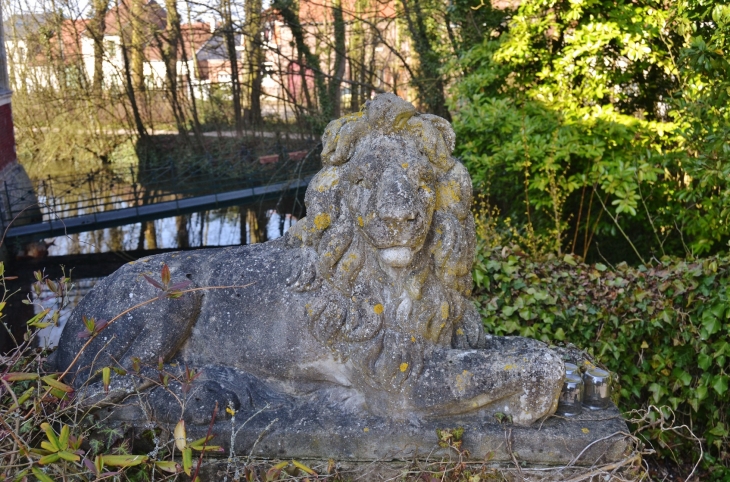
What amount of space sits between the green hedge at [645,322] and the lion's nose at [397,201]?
2009mm

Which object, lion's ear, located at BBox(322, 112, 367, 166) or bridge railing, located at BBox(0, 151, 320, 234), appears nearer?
lion's ear, located at BBox(322, 112, 367, 166)

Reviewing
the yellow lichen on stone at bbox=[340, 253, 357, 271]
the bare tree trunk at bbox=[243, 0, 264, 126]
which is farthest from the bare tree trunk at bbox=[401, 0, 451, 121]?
the yellow lichen on stone at bbox=[340, 253, 357, 271]

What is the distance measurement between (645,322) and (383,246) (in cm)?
238

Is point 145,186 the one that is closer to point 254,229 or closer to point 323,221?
point 254,229

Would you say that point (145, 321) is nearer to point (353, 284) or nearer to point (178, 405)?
point (178, 405)

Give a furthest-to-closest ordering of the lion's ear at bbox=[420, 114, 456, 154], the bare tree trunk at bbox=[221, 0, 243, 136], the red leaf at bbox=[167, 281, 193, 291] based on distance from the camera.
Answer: the bare tree trunk at bbox=[221, 0, 243, 136]
the lion's ear at bbox=[420, 114, 456, 154]
the red leaf at bbox=[167, 281, 193, 291]

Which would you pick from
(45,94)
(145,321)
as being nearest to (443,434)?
(145,321)

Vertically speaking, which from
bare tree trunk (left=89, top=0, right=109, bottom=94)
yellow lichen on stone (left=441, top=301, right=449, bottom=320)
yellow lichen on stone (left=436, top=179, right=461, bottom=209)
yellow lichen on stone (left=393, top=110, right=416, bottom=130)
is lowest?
yellow lichen on stone (left=441, top=301, right=449, bottom=320)

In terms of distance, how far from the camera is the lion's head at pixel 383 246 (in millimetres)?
2541

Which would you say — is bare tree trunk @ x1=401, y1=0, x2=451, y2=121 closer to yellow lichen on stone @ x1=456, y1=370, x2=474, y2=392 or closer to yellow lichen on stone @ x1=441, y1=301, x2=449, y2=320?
yellow lichen on stone @ x1=441, y1=301, x2=449, y2=320

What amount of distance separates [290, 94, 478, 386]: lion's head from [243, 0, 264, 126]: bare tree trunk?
6.60 meters

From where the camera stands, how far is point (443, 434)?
254cm

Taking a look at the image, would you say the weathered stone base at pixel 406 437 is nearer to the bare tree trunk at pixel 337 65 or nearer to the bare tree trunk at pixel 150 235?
the bare tree trunk at pixel 150 235

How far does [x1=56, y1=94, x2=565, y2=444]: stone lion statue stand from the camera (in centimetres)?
254
